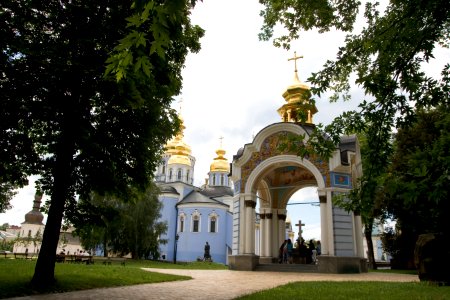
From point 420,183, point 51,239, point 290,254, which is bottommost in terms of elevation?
point 290,254

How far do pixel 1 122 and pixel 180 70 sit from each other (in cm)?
473

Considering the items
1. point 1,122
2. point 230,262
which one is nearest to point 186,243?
point 230,262

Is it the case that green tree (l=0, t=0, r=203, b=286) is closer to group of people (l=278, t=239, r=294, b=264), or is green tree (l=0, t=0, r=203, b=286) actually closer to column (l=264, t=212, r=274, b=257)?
group of people (l=278, t=239, r=294, b=264)

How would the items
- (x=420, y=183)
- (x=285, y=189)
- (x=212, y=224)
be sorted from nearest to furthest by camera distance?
(x=420, y=183)
(x=285, y=189)
(x=212, y=224)

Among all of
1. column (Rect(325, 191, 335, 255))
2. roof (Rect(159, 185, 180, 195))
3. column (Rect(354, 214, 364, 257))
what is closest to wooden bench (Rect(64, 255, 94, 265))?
column (Rect(325, 191, 335, 255))

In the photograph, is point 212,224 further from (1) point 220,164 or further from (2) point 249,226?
(2) point 249,226

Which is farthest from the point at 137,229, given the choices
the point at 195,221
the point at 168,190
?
the point at 168,190

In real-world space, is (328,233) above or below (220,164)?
below

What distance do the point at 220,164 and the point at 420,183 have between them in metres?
49.4

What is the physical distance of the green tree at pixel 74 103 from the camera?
7.43 meters

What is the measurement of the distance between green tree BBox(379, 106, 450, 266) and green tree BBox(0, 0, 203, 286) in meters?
4.26

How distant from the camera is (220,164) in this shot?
2100 inches

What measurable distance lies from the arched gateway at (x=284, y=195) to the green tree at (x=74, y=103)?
823cm

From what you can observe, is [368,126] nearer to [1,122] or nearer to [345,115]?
[345,115]
